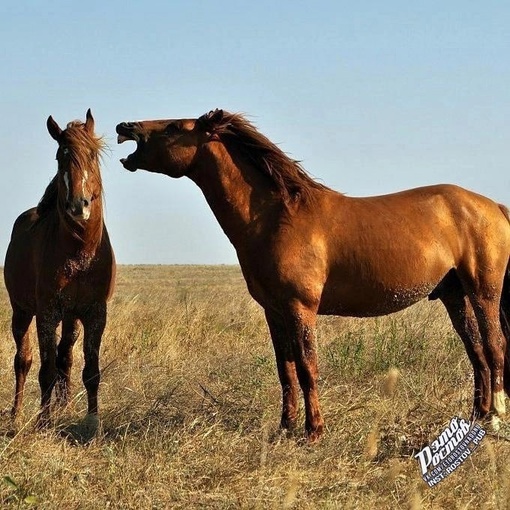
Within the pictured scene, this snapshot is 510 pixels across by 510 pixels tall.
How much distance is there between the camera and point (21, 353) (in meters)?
8.20

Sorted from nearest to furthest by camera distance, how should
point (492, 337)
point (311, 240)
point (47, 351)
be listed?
point (311, 240)
point (492, 337)
point (47, 351)

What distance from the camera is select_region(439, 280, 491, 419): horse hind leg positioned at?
6984 mm

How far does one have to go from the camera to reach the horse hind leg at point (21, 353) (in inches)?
305

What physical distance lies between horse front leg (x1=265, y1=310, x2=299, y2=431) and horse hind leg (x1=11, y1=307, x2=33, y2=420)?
242cm

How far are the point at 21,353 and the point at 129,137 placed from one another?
294 centimetres

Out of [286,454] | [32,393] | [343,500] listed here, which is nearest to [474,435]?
[343,500]

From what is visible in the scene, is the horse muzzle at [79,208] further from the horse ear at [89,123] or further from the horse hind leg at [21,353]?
the horse hind leg at [21,353]

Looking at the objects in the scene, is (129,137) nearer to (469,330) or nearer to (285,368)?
(285,368)

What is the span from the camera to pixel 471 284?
673cm

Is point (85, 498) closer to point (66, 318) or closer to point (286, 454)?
point (286, 454)

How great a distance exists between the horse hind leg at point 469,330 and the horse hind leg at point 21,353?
153 inches

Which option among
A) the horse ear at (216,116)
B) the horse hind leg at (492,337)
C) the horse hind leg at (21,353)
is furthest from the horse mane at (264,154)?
the horse hind leg at (21,353)

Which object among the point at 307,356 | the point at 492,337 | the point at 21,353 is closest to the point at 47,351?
the point at 21,353

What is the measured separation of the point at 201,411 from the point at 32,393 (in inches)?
94.3
